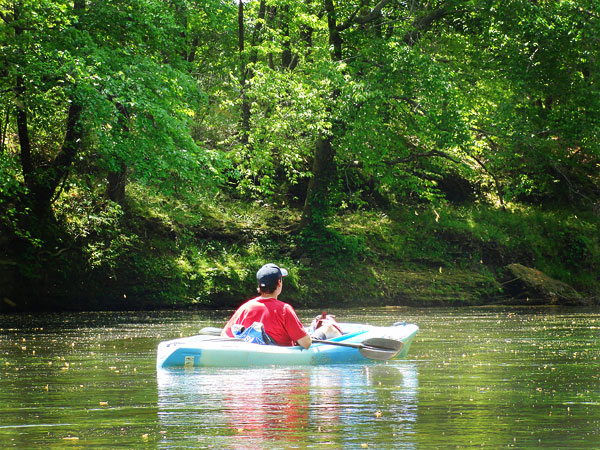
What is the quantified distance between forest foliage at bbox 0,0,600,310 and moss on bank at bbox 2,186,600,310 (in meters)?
0.08

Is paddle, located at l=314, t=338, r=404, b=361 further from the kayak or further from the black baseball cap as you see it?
the black baseball cap

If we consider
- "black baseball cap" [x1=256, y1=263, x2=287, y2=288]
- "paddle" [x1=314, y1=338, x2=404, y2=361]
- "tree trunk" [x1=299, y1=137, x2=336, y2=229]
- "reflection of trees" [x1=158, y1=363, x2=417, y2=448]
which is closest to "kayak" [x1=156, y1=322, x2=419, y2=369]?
"paddle" [x1=314, y1=338, x2=404, y2=361]

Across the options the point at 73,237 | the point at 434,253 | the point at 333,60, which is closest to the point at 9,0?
the point at 73,237

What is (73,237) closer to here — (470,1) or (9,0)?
(9,0)

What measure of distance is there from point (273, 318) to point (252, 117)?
15.2 m

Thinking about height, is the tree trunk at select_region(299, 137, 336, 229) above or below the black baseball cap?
above

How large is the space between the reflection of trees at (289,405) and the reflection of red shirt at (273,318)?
0.45 meters

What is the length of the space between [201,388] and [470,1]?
20406 millimetres

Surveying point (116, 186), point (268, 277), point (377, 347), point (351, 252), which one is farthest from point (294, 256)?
point (268, 277)

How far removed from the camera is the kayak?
30.5ft

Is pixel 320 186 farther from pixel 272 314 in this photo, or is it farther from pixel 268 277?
pixel 268 277

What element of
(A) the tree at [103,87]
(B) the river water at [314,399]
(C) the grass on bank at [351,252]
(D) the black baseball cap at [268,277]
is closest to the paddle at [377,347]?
(B) the river water at [314,399]

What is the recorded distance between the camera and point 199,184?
21.0 m

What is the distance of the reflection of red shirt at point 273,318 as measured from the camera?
31.2ft
